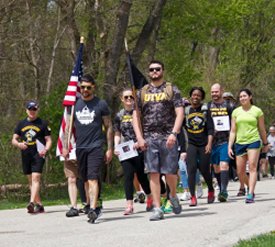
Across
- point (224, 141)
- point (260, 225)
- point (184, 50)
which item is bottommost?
point (260, 225)

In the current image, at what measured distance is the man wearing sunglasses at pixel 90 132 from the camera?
12133mm

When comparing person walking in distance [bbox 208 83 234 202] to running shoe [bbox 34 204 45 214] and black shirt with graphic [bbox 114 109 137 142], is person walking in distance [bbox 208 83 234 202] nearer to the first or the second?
black shirt with graphic [bbox 114 109 137 142]

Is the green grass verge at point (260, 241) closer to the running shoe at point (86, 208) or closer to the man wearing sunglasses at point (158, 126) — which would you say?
the man wearing sunglasses at point (158, 126)

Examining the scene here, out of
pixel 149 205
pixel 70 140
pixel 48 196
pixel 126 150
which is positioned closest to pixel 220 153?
pixel 149 205

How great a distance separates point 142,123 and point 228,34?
27.9m

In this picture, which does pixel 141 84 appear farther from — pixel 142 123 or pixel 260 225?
pixel 260 225

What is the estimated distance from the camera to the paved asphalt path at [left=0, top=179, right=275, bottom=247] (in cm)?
945

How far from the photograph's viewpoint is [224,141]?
15328 millimetres

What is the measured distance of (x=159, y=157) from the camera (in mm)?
11719

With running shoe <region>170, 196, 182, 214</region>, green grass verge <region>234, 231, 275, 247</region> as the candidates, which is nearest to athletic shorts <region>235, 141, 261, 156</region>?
running shoe <region>170, 196, 182, 214</region>

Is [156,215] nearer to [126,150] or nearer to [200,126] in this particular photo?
[126,150]

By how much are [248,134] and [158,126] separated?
3036 mm

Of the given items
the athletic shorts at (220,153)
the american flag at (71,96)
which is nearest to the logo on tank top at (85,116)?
the american flag at (71,96)

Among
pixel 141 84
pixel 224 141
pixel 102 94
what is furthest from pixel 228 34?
pixel 141 84
